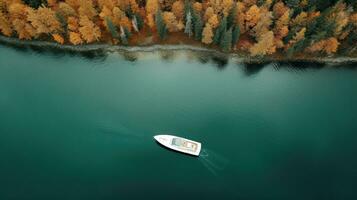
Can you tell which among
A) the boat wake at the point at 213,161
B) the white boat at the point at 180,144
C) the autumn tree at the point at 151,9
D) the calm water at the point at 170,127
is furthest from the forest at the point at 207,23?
the boat wake at the point at 213,161

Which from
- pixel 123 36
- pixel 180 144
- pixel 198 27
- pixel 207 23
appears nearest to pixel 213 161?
pixel 180 144

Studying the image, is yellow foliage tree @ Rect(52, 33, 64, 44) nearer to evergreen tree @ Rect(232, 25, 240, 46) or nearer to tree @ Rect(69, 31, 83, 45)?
tree @ Rect(69, 31, 83, 45)

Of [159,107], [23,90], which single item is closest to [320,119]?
[159,107]

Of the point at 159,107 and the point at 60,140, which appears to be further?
the point at 159,107

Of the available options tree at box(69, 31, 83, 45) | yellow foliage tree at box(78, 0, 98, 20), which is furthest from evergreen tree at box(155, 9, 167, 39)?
tree at box(69, 31, 83, 45)

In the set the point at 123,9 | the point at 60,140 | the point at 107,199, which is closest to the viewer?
the point at 107,199

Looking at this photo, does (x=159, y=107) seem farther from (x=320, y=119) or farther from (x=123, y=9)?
(x=320, y=119)

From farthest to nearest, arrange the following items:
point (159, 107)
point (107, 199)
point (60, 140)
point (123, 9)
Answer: point (123, 9), point (159, 107), point (60, 140), point (107, 199)
